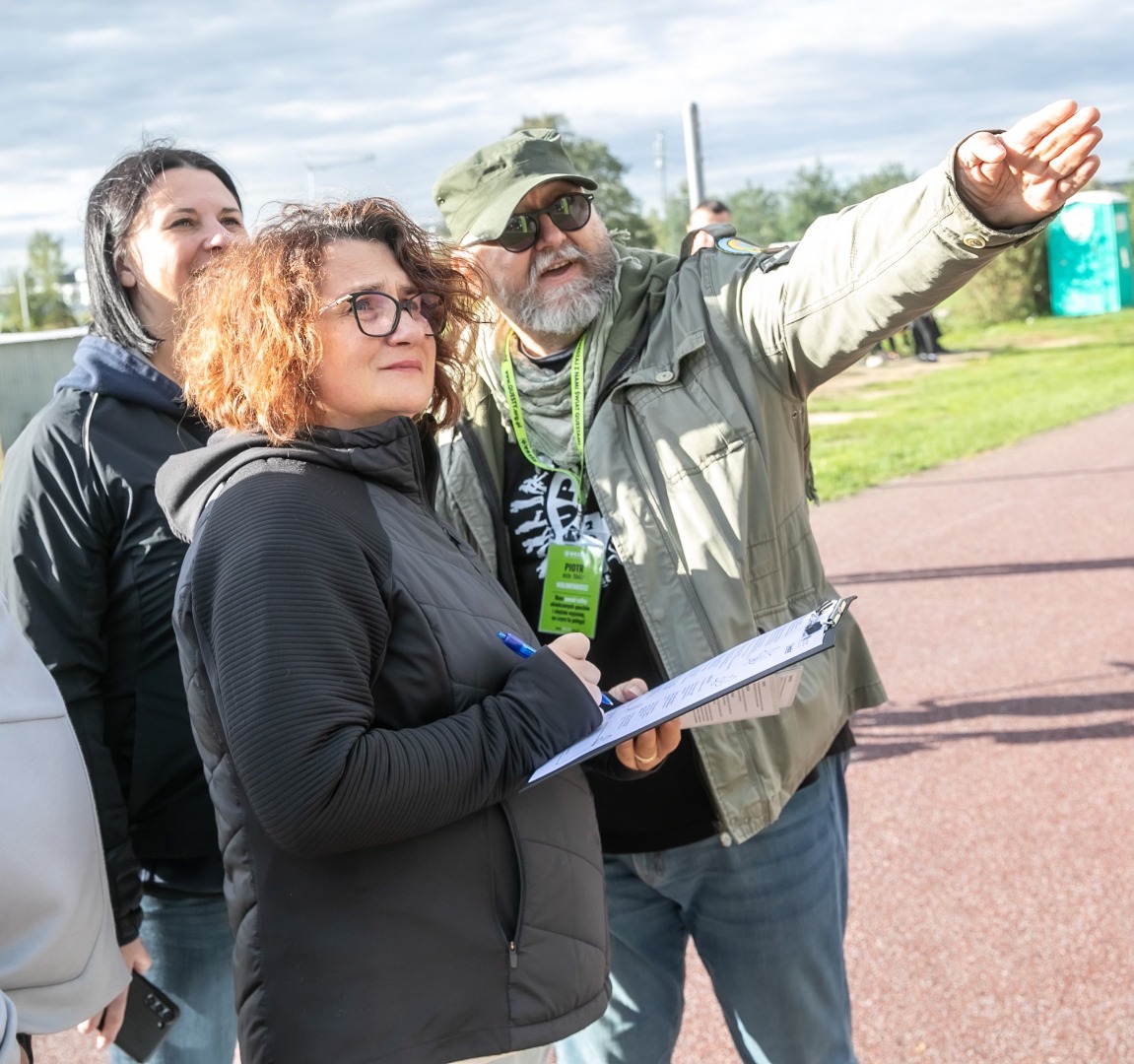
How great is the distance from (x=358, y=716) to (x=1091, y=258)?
41276 millimetres

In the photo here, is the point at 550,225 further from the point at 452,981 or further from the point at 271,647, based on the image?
Result: the point at 452,981

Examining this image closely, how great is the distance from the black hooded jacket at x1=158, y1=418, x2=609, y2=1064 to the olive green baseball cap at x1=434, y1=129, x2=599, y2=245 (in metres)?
0.93

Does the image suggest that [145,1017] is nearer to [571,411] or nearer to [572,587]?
[572,587]

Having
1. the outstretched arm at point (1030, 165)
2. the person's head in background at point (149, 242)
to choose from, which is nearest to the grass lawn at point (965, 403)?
the person's head in background at point (149, 242)

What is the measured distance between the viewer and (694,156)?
1489 centimetres

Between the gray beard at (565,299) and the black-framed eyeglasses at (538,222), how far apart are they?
0.15 ft

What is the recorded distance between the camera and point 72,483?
7.86 ft

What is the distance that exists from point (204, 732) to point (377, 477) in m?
0.42

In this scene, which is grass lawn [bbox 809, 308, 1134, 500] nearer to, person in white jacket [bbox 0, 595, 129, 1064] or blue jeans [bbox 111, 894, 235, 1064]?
blue jeans [bbox 111, 894, 235, 1064]

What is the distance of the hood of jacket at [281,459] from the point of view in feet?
5.86

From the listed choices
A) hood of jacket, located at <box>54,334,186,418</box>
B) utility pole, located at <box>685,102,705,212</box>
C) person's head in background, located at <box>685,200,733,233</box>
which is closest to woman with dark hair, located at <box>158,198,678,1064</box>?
hood of jacket, located at <box>54,334,186,418</box>

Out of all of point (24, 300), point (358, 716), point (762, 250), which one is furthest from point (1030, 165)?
point (24, 300)

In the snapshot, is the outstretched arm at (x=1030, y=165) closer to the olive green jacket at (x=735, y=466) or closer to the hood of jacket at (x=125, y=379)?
the olive green jacket at (x=735, y=466)

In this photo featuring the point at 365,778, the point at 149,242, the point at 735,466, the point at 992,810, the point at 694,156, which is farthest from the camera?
the point at 694,156
